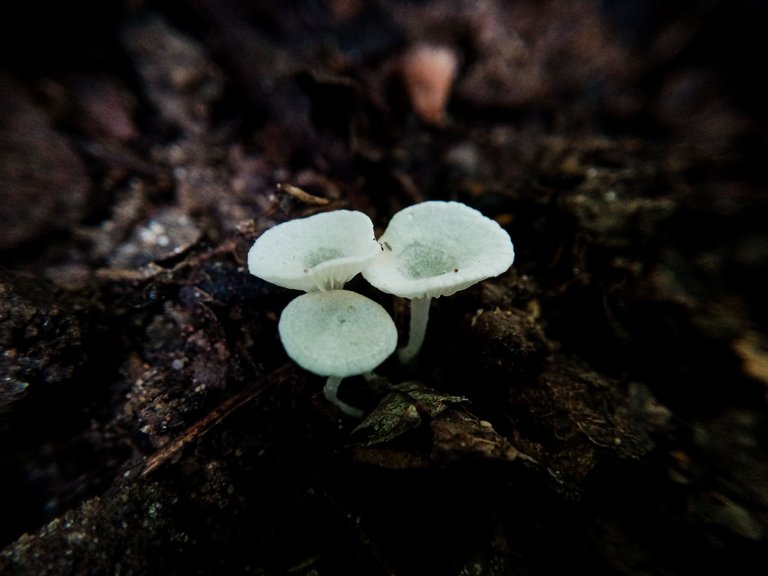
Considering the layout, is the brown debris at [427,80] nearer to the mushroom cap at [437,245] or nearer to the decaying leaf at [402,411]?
the mushroom cap at [437,245]

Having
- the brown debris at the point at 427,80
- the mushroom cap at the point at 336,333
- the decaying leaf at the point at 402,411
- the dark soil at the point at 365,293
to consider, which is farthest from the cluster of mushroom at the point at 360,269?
the brown debris at the point at 427,80

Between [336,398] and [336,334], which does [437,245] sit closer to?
[336,334]

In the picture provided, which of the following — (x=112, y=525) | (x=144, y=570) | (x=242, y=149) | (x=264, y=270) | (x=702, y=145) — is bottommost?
(x=144, y=570)

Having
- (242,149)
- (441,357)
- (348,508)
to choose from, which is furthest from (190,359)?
(242,149)

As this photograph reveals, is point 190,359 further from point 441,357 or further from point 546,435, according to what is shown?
point 546,435

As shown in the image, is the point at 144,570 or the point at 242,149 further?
the point at 242,149

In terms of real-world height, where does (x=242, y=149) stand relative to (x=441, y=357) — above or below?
above

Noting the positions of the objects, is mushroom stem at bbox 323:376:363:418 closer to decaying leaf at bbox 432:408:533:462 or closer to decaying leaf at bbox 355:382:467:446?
decaying leaf at bbox 355:382:467:446
